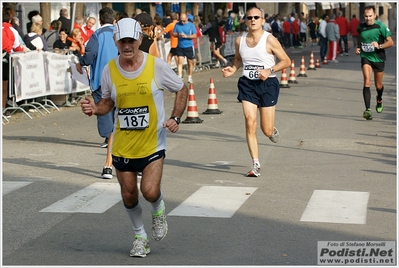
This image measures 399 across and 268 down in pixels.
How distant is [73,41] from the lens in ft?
67.9

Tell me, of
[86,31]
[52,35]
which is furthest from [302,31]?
[86,31]

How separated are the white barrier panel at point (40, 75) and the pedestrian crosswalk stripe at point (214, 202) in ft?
27.2

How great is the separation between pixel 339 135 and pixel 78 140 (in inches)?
161

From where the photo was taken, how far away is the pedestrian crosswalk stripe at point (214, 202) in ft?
28.2

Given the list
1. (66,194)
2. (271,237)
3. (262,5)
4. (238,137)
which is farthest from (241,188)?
(262,5)

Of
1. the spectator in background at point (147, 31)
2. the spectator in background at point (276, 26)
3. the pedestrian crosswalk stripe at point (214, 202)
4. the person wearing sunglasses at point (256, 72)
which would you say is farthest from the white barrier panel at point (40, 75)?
the spectator in background at point (276, 26)

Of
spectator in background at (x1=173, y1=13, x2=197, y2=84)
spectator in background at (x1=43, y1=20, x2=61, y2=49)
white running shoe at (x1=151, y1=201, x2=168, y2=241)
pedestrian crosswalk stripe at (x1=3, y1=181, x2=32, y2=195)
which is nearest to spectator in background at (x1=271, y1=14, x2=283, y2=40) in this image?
spectator in background at (x1=173, y1=13, x2=197, y2=84)

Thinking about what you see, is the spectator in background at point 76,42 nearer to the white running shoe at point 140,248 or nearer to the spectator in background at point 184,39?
the spectator in background at point 184,39

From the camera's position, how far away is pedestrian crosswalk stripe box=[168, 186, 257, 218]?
861 centimetres

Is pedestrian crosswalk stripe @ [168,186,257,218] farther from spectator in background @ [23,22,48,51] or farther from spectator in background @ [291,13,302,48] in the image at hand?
spectator in background @ [291,13,302,48]

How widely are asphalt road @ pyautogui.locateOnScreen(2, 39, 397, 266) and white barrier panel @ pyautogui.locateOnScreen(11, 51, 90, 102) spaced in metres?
0.60

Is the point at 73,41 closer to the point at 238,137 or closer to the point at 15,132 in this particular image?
the point at 15,132

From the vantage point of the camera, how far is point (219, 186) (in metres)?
10.2

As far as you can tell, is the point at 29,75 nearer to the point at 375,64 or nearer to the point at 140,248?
the point at 375,64
